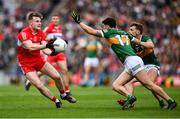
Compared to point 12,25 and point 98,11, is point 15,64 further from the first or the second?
point 98,11

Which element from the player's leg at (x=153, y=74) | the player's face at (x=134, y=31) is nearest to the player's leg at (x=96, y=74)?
the player's leg at (x=153, y=74)

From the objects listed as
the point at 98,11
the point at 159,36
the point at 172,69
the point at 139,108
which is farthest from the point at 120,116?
the point at 98,11

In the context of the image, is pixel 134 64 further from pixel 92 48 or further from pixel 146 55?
pixel 92 48

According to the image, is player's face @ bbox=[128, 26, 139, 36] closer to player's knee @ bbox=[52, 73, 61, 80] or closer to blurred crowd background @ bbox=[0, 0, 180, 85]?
player's knee @ bbox=[52, 73, 61, 80]

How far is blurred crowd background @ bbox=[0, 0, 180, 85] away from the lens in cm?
3356

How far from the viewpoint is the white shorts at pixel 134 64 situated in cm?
1611

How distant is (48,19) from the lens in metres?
38.9

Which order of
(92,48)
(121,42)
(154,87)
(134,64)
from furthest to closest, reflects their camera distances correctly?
(92,48), (121,42), (134,64), (154,87)

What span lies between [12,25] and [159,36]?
29.0ft

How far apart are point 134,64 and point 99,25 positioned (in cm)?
1832

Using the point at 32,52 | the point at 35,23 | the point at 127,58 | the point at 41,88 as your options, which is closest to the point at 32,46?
the point at 32,52

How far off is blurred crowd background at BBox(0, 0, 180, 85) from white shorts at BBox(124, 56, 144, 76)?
15638 mm

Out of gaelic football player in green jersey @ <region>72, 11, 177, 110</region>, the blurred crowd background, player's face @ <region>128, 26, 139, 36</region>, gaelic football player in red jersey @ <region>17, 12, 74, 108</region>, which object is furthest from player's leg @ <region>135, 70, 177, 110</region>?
the blurred crowd background

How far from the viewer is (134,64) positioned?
1612 centimetres
